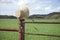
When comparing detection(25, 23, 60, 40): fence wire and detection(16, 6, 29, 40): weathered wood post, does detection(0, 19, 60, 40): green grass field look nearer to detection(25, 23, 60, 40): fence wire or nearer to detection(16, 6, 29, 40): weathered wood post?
detection(25, 23, 60, 40): fence wire

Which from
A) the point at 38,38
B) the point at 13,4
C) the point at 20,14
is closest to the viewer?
the point at 20,14

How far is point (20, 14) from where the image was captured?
1171mm

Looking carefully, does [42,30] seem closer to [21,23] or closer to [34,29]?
[34,29]

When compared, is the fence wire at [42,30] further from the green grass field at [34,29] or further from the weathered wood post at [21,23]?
the weathered wood post at [21,23]

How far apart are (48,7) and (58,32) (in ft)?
1.43

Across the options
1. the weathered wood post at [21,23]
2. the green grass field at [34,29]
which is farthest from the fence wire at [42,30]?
the weathered wood post at [21,23]

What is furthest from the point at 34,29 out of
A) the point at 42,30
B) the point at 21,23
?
the point at 21,23

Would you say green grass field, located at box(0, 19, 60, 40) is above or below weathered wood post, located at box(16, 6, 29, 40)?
below

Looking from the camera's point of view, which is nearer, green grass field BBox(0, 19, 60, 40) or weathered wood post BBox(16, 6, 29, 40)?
weathered wood post BBox(16, 6, 29, 40)

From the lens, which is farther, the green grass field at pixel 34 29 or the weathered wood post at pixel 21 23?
the green grass field at pixel 34 29

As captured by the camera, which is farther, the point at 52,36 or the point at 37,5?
the point at 37,5

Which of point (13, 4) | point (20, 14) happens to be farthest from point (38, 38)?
point (20, 14)

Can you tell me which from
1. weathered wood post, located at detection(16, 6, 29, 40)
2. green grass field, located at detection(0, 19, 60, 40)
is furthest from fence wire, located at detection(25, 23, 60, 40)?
weathered wood post, located at detection(16, 6, 29, 40)

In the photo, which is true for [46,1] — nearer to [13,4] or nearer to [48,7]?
[48,7]
